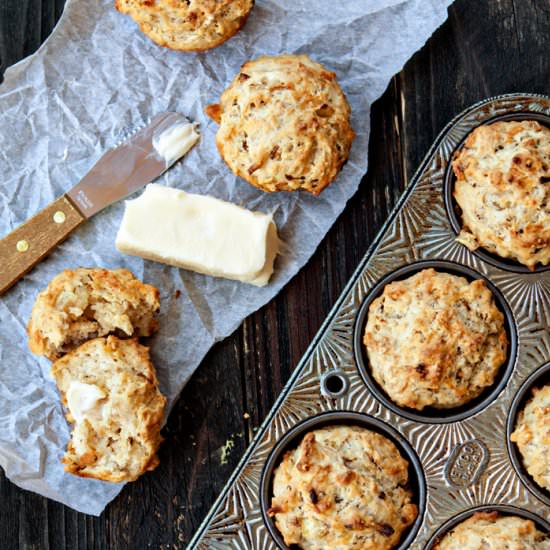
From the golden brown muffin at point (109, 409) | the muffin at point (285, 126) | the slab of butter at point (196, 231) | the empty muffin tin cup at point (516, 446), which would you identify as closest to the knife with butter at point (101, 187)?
the slab of butter at point (196, 231)

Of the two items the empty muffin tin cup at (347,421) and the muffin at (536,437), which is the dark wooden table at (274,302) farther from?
the muffin at (536,437)

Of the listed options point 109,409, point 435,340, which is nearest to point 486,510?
point 435,340

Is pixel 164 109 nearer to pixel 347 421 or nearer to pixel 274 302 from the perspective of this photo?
pixel 274 302

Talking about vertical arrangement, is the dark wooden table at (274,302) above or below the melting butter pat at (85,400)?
below

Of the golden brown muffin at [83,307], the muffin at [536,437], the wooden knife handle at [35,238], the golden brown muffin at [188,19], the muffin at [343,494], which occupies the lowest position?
the muffin at [536,437]

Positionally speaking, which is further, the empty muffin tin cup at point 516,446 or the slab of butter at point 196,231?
the slab of butter at point 196,231

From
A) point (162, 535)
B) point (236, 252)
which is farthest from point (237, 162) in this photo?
point (162, 535)
